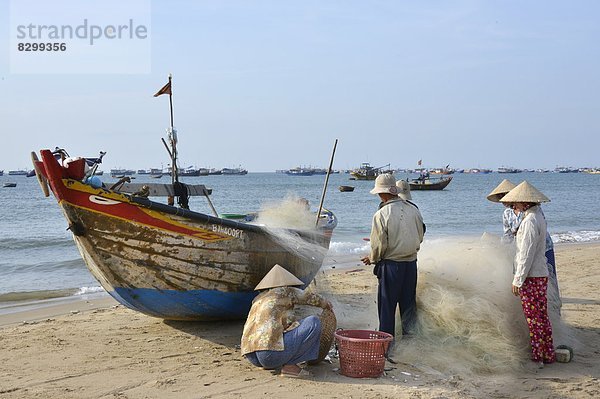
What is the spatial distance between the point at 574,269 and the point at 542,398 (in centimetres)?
795

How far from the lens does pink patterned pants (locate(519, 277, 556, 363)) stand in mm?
5602

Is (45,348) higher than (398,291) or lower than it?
lower

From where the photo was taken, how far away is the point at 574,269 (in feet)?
39.5

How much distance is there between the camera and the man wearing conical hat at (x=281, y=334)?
5.14m

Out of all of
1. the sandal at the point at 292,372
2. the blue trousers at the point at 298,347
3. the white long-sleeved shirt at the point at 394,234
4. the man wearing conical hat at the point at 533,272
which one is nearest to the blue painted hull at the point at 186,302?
the blue trousers at the point at 298,347

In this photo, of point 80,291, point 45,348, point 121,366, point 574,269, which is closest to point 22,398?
point 121,366

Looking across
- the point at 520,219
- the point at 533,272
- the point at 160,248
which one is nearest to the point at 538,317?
the point at 533,272

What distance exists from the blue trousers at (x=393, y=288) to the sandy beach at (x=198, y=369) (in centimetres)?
28

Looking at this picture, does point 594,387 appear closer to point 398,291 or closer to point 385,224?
point 398,291

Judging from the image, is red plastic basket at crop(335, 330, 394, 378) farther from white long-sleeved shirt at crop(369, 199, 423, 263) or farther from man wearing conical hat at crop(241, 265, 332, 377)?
white long-sleeved shirt at crop(369, 199, 423, 263)

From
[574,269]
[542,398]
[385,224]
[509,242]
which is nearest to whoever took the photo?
[542,398]

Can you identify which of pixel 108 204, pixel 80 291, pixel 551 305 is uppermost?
pixel 108 204

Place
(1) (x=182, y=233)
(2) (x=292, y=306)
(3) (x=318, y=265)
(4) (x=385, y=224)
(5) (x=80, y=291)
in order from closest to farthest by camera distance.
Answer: (2) (x=292, y=306) → (4) (x=385, y=224) → (1) (x=182, y=233) → (3) (x=318, y=265) → (5) (x=80, y=291)

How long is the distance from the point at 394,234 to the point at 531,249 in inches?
45.4
